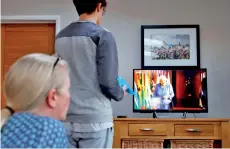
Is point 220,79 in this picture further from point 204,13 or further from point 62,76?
point 62,76

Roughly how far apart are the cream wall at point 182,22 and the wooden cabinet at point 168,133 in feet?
1.33

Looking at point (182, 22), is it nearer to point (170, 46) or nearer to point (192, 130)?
point (170, 46)

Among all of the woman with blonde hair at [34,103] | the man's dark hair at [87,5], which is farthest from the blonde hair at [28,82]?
the man's dark hair at [87,5]

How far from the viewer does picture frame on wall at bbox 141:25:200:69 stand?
12.6 feet

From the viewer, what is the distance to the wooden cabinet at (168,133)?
A: 11.0 ft

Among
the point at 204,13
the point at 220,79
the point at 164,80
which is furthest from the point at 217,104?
the point at 204,13

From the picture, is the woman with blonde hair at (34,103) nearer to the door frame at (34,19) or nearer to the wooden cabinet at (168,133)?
the wooden cabinet at (168,133)

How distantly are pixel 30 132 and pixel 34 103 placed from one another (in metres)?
0.10

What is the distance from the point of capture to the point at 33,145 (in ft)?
2.80

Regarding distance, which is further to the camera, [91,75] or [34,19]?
[34,19]

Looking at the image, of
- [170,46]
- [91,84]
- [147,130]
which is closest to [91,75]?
[91,84]

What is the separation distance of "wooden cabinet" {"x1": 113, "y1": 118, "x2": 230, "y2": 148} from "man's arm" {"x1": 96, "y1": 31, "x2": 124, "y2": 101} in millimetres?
1893

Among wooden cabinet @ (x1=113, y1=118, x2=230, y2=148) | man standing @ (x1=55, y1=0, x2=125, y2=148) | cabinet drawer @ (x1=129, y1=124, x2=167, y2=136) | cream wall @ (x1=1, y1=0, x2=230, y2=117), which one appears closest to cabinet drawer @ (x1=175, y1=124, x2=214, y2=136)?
wooden cabinet @ (x1=113, y1=118, x2=230, y2=148)

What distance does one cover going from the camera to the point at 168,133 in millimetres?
3371
